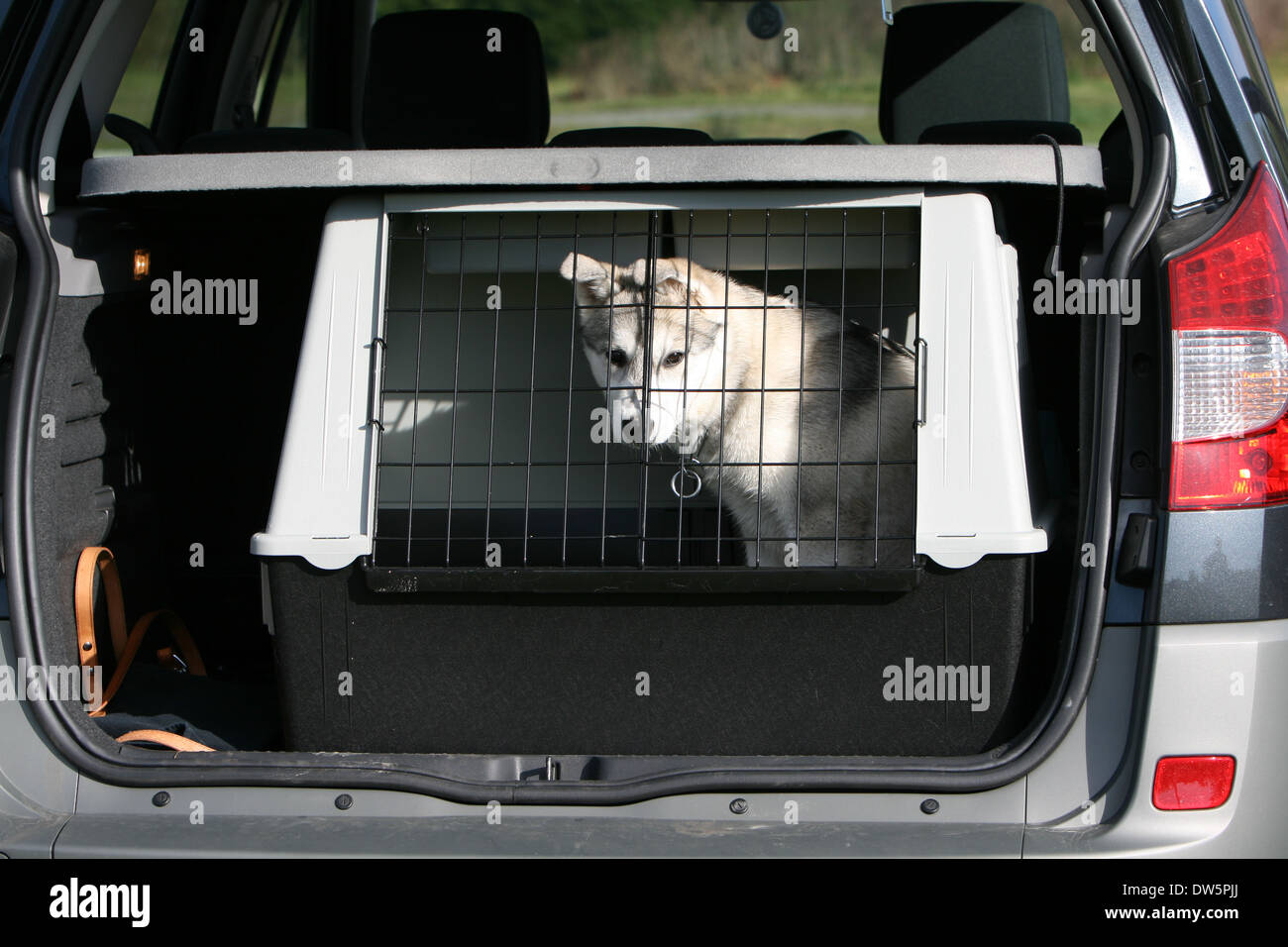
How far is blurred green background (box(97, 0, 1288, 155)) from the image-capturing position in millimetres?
4914

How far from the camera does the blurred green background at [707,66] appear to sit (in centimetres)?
491

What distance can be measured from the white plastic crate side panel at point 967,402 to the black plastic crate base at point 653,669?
80 mm

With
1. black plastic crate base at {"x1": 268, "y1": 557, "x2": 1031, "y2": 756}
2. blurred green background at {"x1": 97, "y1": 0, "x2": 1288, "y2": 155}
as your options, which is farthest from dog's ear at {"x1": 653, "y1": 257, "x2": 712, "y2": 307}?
blurred green background at {"x1": 97, "y1": 0, "x2": 1288, "y2": 155}

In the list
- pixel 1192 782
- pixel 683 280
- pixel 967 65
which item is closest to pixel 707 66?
pixel 967 65

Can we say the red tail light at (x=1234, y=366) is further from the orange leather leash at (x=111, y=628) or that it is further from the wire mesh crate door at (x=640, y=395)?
the orange leather leash at (x=111, y=628)

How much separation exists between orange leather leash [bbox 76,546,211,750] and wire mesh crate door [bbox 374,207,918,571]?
591 mm

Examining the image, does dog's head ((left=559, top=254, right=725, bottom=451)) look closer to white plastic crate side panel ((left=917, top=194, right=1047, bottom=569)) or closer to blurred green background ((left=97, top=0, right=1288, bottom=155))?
white plastic crate side panel ((left=917, top=194, right=1047, bottom=569))

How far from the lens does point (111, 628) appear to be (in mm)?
2645

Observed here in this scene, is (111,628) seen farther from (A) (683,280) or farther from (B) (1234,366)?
(B) (1234,366)

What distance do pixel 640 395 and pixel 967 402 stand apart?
3.05 ft

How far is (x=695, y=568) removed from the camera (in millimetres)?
2184

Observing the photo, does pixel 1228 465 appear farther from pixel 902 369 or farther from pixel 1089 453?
pixel 902 369

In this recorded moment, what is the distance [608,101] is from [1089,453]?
38.7 ft
